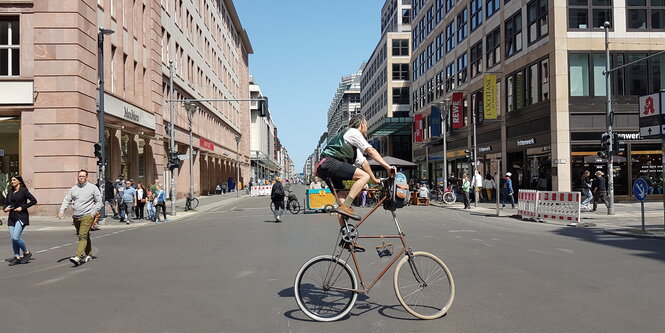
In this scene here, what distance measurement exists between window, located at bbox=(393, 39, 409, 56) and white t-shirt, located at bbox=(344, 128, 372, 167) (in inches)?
2782

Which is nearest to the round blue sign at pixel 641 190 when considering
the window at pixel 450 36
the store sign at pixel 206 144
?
the window at pixel 450 36

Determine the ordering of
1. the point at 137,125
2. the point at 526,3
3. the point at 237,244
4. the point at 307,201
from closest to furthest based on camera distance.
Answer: the point at 237,244 → the point at 307,201 → the point at 137,125 → the point at 526,3

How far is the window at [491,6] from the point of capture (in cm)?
3722

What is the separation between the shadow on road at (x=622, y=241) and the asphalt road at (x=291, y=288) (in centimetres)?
5

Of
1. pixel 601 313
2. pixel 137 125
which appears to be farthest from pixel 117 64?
pixel 601 313

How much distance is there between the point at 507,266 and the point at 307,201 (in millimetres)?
18566

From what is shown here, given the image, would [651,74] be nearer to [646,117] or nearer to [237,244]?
[646,117]

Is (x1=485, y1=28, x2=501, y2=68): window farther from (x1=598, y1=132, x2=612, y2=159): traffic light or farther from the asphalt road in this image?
the asphalt road

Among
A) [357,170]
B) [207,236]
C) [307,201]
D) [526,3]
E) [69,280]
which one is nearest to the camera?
[357,170]

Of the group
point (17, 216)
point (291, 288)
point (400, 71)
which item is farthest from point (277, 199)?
point (400, 71)

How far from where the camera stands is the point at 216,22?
6194 centimetres

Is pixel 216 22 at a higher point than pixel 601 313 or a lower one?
higher

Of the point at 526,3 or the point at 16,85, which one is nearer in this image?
the point at 16,85

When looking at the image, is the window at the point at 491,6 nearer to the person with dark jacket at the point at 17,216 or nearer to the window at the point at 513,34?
the window at the point at 513,34
